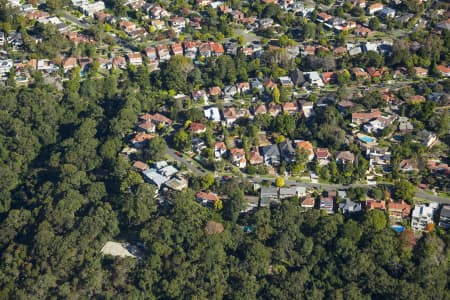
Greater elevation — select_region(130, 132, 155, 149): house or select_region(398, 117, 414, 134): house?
select_region(398, 117, 414, 134): house

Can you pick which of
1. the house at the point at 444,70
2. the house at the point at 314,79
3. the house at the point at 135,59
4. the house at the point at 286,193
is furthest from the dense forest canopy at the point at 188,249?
the house at the point at 444,70

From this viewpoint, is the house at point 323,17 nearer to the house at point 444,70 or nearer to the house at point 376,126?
the house at point 444,70

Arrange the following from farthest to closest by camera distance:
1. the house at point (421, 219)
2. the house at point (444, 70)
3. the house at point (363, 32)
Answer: the house at point (363, 32)
the house at point (444, 70)
the house at point (421, 219)

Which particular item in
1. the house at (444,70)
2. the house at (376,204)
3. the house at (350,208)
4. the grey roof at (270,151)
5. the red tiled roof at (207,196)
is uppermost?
the house at (444,70)

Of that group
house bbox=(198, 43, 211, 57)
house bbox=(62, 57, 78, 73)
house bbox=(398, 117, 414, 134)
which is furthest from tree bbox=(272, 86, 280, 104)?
house bbox=(62, 57, 78, 73)

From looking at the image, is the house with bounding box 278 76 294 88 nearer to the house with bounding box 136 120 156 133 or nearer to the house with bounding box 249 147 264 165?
the house with bounding box 249 147 264 165

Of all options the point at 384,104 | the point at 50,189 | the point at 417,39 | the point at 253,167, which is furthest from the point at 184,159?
the point at 417,39
